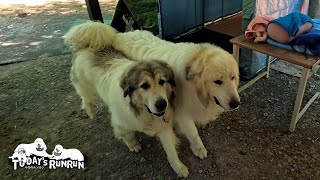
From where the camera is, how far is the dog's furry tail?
7.58 ft

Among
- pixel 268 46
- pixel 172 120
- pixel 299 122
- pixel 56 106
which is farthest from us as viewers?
pixel 56 106

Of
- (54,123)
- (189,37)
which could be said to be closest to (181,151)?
(54,123)

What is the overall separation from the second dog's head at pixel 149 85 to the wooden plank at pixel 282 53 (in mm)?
943

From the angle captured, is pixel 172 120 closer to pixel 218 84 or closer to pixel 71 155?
pixel 218 84

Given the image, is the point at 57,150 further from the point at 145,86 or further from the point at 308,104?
the point at 308,104

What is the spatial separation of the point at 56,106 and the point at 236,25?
2786 mm

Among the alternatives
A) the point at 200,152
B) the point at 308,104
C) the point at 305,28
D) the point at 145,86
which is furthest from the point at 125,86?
the point at 308,104

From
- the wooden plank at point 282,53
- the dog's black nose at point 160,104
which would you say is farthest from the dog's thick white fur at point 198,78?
the wooden plank at point 282,53

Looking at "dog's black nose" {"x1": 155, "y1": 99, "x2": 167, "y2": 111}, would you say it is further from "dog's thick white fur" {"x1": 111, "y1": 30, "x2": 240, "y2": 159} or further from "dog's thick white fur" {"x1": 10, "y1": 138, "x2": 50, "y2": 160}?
"dog's thick white fur" {"x1": 10, "y1": 138, "x2": 50, "y2": 160}

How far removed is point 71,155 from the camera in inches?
94.6

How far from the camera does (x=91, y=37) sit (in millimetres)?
2326

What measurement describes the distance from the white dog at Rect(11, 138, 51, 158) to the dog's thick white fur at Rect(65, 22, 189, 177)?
562mm

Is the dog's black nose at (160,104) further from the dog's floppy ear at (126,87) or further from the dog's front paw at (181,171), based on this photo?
the dog's front paw at (181,171)

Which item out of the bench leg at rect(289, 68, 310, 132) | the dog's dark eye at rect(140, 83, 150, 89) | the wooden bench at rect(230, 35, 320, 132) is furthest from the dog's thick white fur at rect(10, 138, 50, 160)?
the bench leg at rect(289, 68, 310, 132)
